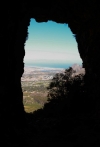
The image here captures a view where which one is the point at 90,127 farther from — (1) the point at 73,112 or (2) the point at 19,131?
(1) the point at 73,112

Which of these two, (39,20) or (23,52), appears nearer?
(23,52)

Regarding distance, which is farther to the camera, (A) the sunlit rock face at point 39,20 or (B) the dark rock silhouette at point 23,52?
(A) the sunlit rock face at point 39,20

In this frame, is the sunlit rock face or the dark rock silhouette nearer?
the dark rock silhouette

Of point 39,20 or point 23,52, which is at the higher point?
point 39,20

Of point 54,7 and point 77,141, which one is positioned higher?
point 54,7

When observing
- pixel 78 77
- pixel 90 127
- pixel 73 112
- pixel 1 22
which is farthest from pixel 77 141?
pixel 78 77
